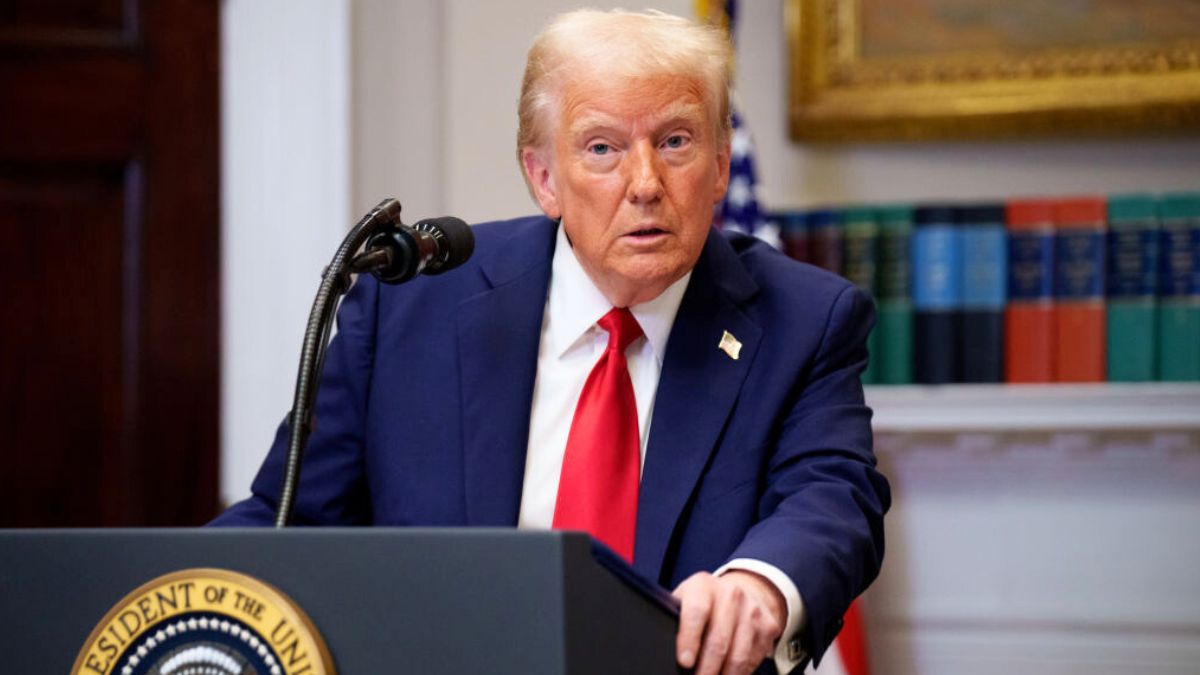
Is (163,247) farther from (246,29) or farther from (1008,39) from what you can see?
(1008,39)

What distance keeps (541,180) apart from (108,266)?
71.2 inches

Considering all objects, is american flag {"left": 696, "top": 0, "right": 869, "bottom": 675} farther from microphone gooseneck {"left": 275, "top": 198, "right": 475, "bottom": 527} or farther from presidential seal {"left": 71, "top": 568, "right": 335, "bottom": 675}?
presidential seal {"left": 71, "top": 568, "right": 335, "bottom": 675}

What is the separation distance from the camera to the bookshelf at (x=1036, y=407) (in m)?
3.11

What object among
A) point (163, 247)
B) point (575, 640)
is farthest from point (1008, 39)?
point (575, 640)

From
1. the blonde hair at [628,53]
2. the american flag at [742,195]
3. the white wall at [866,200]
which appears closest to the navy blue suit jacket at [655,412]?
the blonde hair at [628,53]

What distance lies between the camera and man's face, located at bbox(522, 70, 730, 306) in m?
1.88

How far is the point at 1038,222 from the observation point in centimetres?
319

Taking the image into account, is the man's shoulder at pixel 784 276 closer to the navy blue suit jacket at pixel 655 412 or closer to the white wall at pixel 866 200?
the navy blue suit jacket at pixel 655 412

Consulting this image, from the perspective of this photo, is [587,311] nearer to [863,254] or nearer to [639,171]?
[639,171]

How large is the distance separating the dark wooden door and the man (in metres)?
1.58

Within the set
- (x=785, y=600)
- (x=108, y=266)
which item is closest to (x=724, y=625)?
(x=785, y=600)

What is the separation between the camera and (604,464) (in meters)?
1.88

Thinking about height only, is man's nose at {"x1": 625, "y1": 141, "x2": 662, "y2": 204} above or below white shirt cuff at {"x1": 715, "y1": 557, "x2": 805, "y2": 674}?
above

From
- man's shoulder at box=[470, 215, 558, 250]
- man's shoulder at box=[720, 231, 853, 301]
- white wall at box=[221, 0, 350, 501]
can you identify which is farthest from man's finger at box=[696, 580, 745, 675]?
white wall at box=[221, 0, 350, 501]
